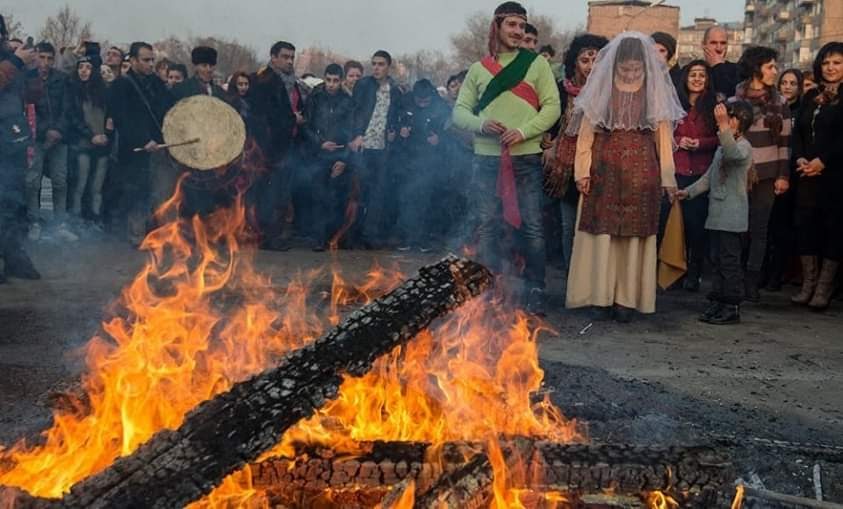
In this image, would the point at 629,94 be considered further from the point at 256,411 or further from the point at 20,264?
the point at 20,264

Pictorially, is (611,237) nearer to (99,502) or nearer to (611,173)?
(611,173)

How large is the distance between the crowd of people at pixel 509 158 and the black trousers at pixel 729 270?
0.02 m

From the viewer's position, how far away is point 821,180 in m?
7.17

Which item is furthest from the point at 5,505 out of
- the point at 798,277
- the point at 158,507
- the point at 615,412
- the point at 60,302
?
the point at 798,277

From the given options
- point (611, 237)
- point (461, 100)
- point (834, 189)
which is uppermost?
point (461, 100)

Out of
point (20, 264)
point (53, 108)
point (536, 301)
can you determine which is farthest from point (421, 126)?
point (20, 264)

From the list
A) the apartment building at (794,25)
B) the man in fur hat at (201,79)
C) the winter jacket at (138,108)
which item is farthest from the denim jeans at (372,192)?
the apartment building at (794,25)

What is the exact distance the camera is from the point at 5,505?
2.42 meters

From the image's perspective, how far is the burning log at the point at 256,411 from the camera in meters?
2.45

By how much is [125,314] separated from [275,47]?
15.9ft

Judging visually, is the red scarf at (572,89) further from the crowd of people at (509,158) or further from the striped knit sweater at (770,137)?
the striped knit sweater at (770,137)

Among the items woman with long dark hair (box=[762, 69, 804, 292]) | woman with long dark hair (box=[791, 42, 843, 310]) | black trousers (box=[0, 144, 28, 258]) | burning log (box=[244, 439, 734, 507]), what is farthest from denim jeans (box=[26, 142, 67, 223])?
woman with long dark hair (box=[791, 42, 843, 310])

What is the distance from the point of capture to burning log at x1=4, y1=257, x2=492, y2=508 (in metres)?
2.45

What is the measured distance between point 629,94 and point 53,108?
22.6ft
